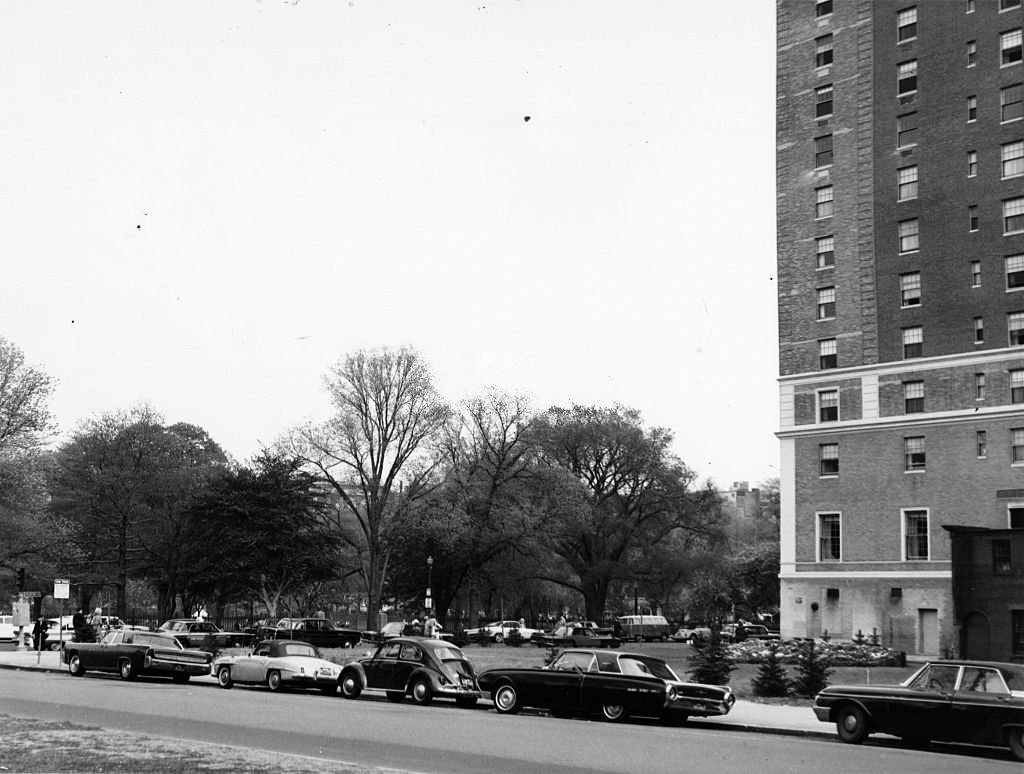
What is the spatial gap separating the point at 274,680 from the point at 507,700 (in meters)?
8.42

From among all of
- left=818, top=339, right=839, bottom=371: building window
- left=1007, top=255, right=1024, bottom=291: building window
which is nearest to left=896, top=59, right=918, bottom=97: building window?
left=1007, top=255, right=1024, bottom=291: building window

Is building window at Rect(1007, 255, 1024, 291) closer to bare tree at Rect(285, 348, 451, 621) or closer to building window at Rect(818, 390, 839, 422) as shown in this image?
building window at Rect(818, 390, 839, 422)

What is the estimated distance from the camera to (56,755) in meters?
14.3

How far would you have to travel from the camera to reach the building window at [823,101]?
64312 mm

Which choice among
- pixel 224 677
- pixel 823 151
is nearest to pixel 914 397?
pixel 823 151

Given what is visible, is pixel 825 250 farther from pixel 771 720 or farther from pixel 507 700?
pixel 507 700

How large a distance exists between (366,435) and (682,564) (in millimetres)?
26561

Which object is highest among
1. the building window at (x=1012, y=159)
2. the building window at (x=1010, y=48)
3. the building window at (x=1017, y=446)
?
the building window at (x=1010, y=48)

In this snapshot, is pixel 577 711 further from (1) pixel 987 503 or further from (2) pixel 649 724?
(1) pixel 987 503

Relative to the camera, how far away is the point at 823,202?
211 feet

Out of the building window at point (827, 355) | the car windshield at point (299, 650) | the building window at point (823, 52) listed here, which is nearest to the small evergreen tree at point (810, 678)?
the car windshield at point (299, 650)

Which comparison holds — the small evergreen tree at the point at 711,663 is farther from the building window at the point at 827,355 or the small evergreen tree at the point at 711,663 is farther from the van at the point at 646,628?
the van at the point at 646,628

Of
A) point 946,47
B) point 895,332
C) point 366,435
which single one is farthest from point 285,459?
point 946,47

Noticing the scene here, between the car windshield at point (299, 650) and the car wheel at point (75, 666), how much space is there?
8.50m
